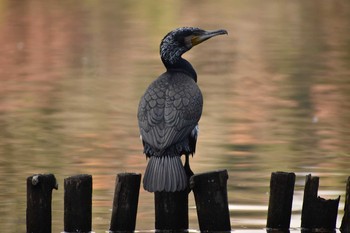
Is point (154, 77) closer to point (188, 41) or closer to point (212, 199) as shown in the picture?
point (188, 41)

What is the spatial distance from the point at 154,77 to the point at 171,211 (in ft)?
52.1

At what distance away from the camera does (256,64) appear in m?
31.2

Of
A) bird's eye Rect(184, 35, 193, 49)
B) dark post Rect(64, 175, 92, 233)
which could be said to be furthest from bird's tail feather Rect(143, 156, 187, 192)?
bird's eye Rect(184, 35, 193, 49)

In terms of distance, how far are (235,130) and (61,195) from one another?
636cm

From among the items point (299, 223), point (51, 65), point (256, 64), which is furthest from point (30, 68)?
point (299, 223)

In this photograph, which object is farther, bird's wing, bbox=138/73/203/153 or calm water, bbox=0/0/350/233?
calm water, bbox=0/0/350/233

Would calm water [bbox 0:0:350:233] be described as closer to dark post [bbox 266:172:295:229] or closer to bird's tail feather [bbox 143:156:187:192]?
dark post [bbox 266:172:295:229]

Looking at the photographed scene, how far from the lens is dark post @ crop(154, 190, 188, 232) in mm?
11016

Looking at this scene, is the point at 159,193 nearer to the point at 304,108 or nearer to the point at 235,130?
the point at 235,130

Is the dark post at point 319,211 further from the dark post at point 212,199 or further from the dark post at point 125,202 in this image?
the dark post at point 125,202

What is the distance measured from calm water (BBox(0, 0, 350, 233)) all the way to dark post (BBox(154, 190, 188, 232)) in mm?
631

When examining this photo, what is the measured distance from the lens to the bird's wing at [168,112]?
11.1 metres

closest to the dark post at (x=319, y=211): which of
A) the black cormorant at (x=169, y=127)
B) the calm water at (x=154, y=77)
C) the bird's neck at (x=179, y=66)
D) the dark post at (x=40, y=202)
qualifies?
the calm water at (x=154, y=77)

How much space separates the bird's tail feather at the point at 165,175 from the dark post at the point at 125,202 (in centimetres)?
11
